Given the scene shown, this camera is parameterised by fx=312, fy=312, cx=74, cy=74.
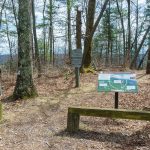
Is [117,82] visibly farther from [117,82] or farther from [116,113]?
[116,113]

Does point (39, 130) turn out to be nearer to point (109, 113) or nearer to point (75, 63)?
point (109, 113)

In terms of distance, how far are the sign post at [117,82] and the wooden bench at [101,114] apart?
1286 millimetres

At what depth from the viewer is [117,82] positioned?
830cm

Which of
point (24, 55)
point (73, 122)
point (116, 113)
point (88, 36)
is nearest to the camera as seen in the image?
point (116, 113)

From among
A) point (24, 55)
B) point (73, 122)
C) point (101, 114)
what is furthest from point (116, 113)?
point (24, 55)

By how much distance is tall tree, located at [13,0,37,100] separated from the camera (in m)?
10.2

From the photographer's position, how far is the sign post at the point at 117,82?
8203 millimetres

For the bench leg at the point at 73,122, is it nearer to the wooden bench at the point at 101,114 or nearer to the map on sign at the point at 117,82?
the wooden bench at the point at 101,114

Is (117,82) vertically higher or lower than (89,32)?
lower

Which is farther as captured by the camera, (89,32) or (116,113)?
(89,32)

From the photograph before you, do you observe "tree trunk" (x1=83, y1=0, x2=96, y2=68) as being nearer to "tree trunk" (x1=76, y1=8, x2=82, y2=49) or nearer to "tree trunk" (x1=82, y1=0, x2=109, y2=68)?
"tree trunk" (x1=82, y1=0, x2=109, y2=68)

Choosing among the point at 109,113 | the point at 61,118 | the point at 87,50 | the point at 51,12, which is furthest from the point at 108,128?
the point at 51,12

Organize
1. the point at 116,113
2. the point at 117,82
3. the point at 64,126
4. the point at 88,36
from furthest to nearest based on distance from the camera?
1. the point at 88,36
2. the point at 117,82
3. the point at 64,126
4. the point at 116,113

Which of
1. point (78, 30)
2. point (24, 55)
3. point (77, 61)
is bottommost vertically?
point (77, 61)
